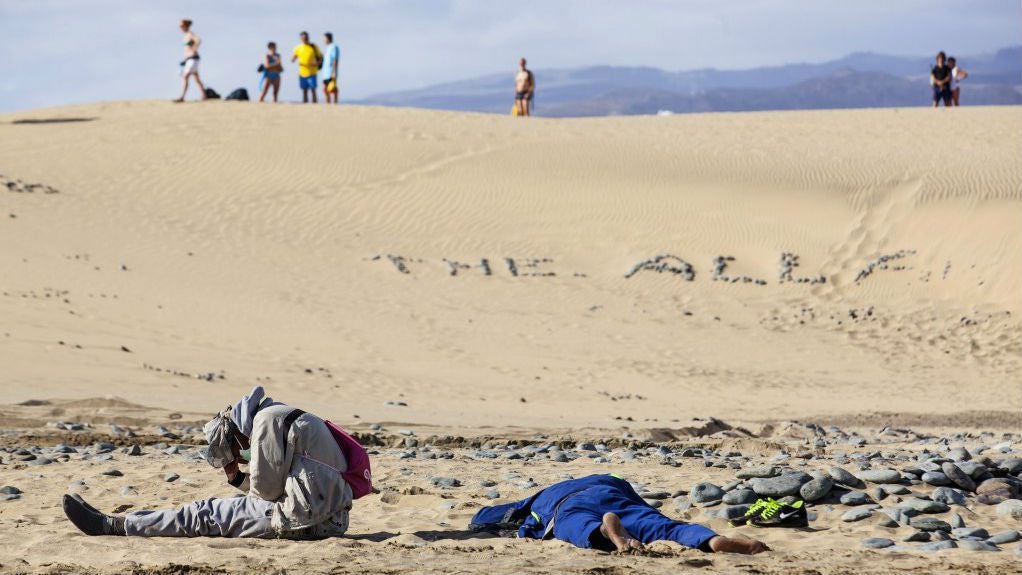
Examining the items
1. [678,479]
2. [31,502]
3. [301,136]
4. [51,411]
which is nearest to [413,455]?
[678,479]

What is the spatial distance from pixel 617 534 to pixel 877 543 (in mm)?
1303

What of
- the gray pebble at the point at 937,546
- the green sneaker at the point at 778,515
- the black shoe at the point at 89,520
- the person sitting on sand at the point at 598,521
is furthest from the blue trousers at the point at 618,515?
the black shoe at the point at 89,520

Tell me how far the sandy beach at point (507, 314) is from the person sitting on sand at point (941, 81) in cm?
87

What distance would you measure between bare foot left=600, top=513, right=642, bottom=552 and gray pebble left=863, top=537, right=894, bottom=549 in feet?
3.75

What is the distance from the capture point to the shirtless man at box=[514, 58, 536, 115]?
28.7 metres

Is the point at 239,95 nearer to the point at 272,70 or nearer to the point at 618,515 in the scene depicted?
the point at 272,70

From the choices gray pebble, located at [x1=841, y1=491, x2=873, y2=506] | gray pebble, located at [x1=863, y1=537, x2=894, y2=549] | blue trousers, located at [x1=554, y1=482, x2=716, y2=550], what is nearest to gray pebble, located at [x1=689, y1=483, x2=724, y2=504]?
gray pebble, located at [x1=841, y1=491, x2=873, y2=506]

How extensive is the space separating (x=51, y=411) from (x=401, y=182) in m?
13.3

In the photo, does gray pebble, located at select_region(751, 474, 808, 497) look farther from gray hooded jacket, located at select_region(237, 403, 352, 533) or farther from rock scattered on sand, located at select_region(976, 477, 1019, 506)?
gray hooded jacket, located at select_region(237, 403, 352, 533)

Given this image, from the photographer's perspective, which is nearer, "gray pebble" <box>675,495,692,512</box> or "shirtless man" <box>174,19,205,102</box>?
"gray pebble" <box>675,495,692,512</box>

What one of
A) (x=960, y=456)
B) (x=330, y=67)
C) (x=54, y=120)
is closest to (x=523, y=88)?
(x=330, y=67)

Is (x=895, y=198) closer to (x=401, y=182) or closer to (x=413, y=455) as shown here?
(x=401, y=182)

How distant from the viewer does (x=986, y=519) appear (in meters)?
6.29

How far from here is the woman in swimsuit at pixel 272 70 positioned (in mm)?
27922
